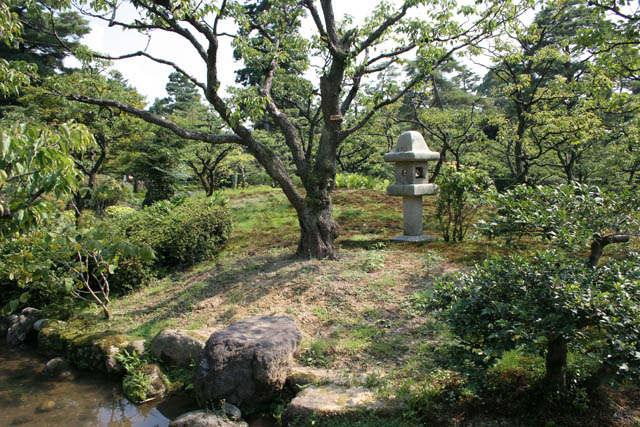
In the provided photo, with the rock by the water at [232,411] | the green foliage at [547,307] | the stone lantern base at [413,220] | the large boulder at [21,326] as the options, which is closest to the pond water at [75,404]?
the rock by the water at [232,411]

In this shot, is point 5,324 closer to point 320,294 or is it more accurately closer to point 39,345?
point 39,345

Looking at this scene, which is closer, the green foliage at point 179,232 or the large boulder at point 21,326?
the large boulder at point 21,326

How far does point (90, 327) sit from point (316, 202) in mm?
3731

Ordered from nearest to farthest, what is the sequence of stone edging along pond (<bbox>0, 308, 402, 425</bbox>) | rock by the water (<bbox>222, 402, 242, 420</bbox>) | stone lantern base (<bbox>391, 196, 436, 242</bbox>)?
stone edging along pond (<bbox>0, 308, 402, 425</bbox>) → rock by the water (<bbox>222, 402, 242, 420</bbox>) → stone lantern base (<bbox>391, 196, 436, 242</bbox>)

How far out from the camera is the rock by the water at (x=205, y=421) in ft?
12.3

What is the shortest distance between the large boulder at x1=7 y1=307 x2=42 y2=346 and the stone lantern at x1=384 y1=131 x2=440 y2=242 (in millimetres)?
6107

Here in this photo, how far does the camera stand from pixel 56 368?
5.41 metres

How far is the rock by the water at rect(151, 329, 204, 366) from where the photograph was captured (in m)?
4.88

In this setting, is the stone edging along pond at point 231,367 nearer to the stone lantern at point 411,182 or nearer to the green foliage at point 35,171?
the green foliage at point 35,171

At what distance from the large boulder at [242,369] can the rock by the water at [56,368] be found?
2.34 meters

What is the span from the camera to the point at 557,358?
3.21 meters

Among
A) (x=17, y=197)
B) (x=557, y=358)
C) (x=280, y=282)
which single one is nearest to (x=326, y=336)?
(x=280, y=282)

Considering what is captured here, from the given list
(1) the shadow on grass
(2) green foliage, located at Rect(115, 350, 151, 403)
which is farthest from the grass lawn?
(2) green foliage, located at Rect(115, 350, 151, 403)

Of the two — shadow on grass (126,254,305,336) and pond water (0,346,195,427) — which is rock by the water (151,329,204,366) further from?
shadow on grass (126,254,305,336)
